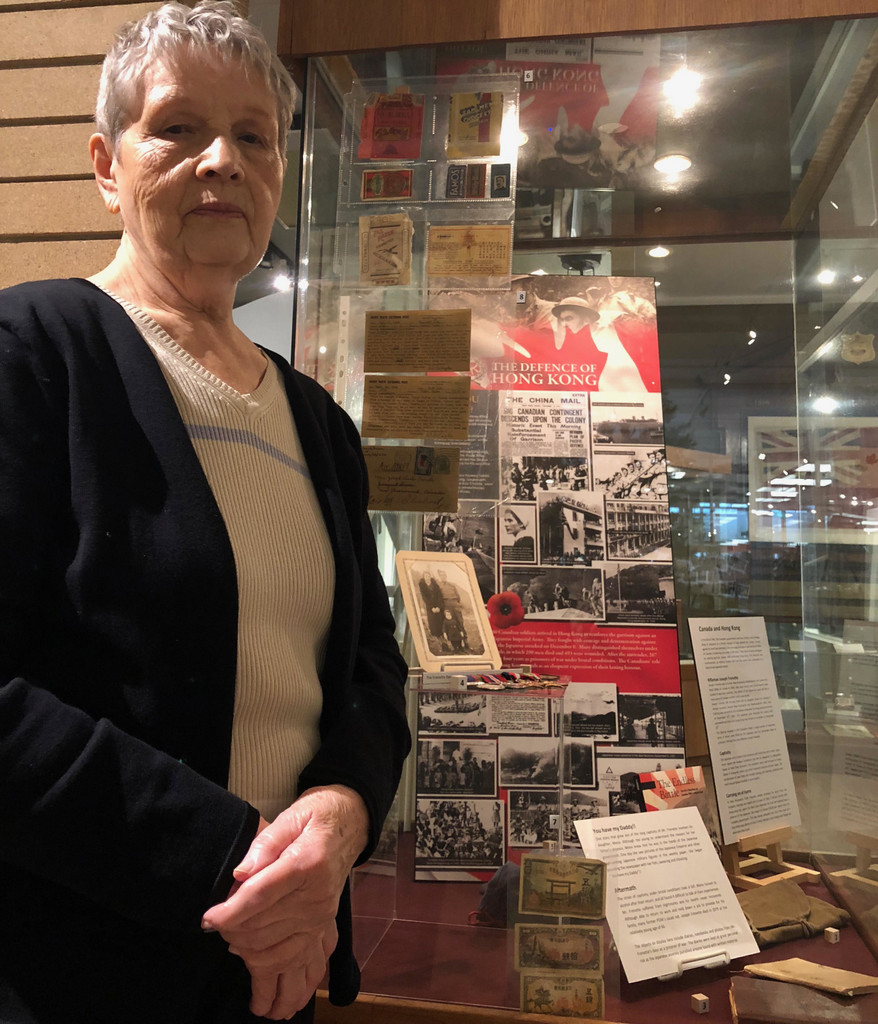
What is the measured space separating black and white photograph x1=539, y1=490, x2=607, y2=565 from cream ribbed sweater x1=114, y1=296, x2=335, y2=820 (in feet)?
4.58

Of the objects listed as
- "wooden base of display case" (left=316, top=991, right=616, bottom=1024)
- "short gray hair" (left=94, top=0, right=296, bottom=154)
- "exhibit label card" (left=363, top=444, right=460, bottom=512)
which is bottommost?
"wooden base of display case" (left=316, top=991, right=616, bottom=1024)

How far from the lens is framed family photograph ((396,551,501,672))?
167cm

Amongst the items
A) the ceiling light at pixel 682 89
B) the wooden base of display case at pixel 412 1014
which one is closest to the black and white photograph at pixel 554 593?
the wooden base of display case at pixel 412 1014

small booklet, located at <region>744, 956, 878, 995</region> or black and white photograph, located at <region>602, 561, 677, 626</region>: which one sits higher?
black and white photograph, located at <region>602, 561, 677, 626</region>

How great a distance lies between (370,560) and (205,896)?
0.54 m

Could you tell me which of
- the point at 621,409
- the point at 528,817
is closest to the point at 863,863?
the point at 528,817

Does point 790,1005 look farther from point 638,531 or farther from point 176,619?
point 176,619

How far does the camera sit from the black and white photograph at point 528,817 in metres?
1.96

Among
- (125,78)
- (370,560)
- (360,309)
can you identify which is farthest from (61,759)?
(360,309)

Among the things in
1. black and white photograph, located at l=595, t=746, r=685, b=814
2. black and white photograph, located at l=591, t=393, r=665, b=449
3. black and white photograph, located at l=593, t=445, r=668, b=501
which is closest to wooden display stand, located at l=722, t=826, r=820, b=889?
black and white photograph, located at l=595, t=746, r=685, b=814

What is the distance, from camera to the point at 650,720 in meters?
2.25

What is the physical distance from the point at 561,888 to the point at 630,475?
48.1 inches

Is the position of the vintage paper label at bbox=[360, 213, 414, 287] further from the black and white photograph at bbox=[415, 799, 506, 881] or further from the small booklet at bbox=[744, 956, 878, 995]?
the small booklet at bbox=[744, 956, 878, 995]

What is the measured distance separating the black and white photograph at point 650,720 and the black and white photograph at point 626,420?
718mm
